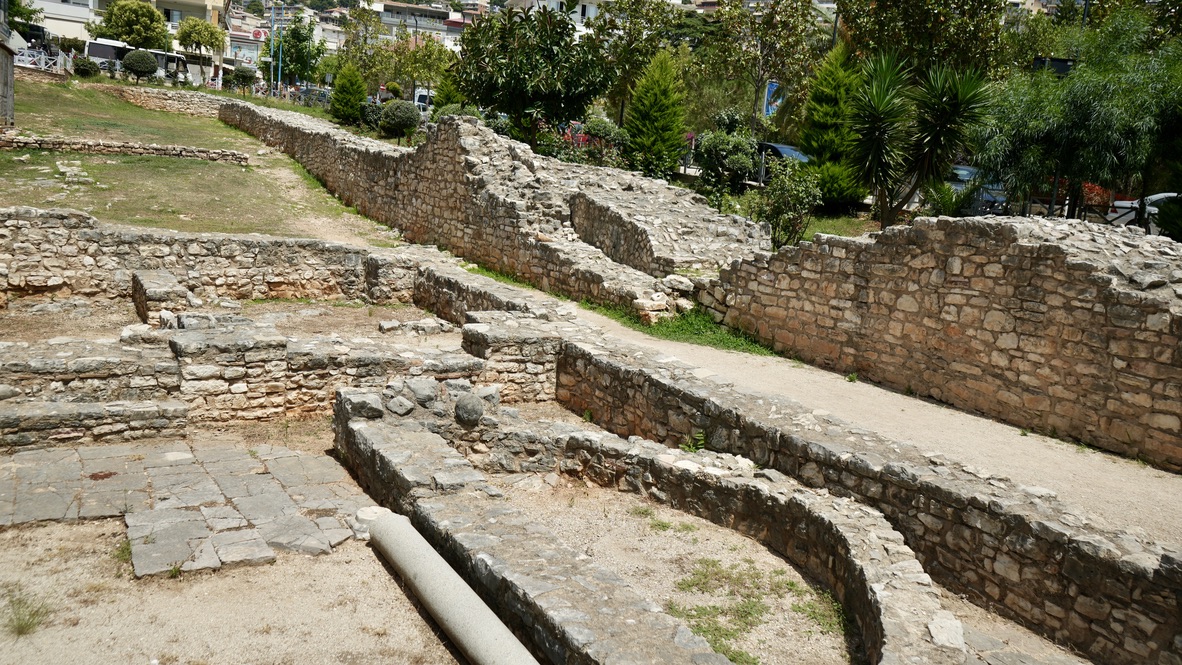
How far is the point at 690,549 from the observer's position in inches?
270

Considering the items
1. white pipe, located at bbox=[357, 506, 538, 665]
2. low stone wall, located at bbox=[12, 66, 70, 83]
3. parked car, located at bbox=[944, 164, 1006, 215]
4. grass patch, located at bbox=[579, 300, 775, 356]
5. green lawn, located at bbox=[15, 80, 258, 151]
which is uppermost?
low stone wall, located at bbox=[12, 66, 70, 83]

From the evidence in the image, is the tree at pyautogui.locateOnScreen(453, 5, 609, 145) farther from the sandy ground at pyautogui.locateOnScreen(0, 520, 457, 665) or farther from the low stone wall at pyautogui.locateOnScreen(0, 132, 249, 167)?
the sandy ground at pyautogui.locateOnScreen(0, 520, 457, 665)

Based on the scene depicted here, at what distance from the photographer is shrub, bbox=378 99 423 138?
31.7 m

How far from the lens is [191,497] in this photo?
6703mm

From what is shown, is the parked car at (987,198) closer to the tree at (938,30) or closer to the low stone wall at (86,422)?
the tree at (938,30)

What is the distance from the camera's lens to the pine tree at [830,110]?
22.5 meters

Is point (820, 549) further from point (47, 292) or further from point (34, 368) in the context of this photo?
point (47, 292)

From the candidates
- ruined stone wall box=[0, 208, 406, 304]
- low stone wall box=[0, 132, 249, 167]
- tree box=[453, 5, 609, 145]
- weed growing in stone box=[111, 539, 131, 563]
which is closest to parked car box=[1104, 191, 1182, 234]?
tree box=[453, 5, 609, 145]

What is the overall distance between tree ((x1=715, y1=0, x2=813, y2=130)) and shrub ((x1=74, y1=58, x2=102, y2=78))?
28139 millimetres

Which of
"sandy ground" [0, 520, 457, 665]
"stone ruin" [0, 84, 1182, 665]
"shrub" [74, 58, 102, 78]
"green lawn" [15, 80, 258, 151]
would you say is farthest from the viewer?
"shrub" [74, 58, 102, 78]

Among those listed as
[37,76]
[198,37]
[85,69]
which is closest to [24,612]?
[37,76]

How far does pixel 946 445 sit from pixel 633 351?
3.56 metres

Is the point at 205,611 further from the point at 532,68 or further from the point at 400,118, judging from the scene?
the point at 400,118

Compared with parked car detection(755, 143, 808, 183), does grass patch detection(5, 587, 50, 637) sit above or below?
below
